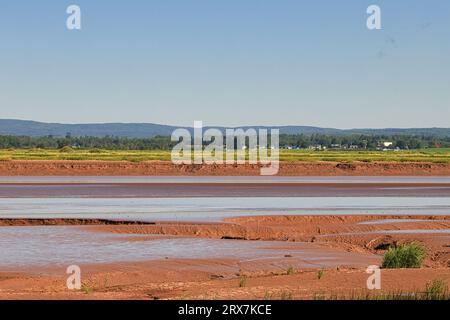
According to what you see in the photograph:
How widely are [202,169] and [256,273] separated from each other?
5433 cm

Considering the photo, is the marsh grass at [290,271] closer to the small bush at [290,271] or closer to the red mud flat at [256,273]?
the small bush at [290,271]

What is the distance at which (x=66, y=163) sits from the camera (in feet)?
255

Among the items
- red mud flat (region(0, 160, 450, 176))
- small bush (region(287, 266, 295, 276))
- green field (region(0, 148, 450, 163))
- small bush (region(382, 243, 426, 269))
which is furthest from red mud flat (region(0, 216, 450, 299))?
green field (region(0, 148, 450, 163))

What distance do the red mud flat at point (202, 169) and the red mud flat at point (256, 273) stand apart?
4261 cm

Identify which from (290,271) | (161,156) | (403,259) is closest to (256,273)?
(290,271)

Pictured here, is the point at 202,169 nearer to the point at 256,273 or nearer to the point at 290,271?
the point at 256,273

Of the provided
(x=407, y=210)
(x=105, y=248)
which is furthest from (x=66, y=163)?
(x=105, y=248)

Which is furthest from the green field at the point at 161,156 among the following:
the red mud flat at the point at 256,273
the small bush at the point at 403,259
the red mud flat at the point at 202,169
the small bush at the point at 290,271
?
the small bush at the point at 290,271

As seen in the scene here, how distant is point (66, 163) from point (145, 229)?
51.3m

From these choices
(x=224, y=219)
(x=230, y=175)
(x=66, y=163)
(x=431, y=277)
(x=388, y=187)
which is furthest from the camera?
(x=66, y=163)

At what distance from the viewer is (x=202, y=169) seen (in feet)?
243

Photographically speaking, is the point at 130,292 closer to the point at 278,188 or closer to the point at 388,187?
the point at 278,188

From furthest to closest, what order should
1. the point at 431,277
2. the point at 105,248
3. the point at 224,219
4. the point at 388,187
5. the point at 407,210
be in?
1. the point at 388,187
2. the point at 407,210
3. the point at 224,219
4. the point at 105,248
5. the point at 431,277

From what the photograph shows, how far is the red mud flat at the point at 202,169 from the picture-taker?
2852 inches
